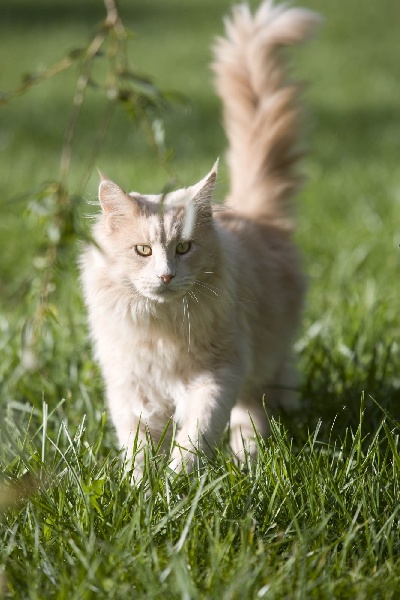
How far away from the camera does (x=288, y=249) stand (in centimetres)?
312

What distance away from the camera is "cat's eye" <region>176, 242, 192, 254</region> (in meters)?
2.34

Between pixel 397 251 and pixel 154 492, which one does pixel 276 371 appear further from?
pixel 397 251

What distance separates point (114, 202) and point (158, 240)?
0.62ft

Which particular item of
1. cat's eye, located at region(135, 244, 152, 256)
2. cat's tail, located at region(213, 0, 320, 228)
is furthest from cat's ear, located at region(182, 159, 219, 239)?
cat's tail, located at region(213, 0, 320, 228)

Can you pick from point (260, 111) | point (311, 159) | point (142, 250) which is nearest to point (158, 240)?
point (142, 250)

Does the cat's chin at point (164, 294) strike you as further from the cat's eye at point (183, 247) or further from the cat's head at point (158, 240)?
the cat's eye at point (183, 247)

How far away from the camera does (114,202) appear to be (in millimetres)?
2383

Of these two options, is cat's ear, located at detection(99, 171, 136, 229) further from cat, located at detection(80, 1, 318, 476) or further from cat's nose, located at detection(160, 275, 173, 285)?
cat's nose, located at detection(160, 275, 173, 285)

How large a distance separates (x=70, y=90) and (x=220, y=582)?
9330 mm

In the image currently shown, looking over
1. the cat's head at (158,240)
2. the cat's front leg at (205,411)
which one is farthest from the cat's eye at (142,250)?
the cat's front leg at (205,411)

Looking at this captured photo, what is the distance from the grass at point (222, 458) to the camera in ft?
5.78

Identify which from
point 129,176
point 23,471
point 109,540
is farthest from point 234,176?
point 129,176

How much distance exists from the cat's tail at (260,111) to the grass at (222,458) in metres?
0.20

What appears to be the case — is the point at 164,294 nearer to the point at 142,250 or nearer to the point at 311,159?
the point at 142,250
